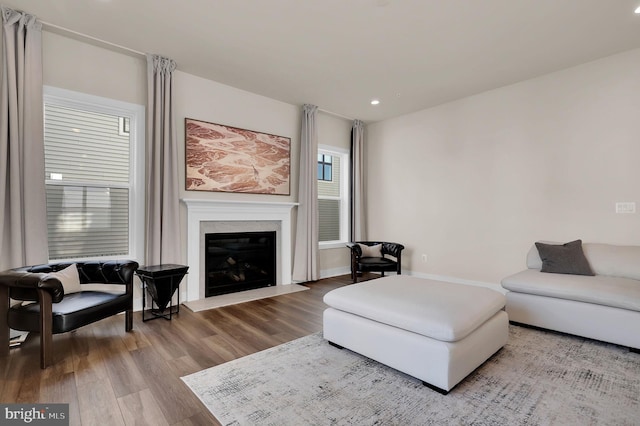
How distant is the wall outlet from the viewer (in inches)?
133

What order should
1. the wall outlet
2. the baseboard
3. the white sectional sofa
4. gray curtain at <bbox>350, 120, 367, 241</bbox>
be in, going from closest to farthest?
1. the white sectional sofa
2. the wall outlet
3. the baseboard
4. gray curtain at <bbox>350, 120, 367, 241</bbox>

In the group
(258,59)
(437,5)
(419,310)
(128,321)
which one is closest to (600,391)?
(419,310)

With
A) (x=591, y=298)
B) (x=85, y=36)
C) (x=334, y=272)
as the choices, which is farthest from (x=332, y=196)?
(x=85, y=36)

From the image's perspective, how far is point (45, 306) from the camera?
87.1 inches

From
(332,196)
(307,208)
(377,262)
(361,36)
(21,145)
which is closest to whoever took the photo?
(21,145)

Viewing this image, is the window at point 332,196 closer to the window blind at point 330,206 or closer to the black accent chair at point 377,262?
the window blind at point 330,206

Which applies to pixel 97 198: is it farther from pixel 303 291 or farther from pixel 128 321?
pixel 303 291

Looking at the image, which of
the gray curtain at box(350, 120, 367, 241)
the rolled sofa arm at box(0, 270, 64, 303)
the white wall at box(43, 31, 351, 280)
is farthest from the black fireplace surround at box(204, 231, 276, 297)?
the rolled sofa arm at box(0, 270, 64, 303)

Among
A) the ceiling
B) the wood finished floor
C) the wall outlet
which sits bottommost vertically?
the wood finished floor

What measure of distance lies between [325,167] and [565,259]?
388cm

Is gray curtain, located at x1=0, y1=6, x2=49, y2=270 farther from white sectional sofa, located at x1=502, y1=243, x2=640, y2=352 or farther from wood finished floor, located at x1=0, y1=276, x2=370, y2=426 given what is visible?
white sectional sofa, located at x1=502, y1=243, x2=640, y2=352

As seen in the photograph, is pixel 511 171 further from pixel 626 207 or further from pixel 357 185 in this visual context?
pixel 357 185

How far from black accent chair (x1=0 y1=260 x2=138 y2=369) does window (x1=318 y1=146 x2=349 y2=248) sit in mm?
3552

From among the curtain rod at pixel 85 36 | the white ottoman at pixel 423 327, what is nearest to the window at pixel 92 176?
the curtain rod at pixel 85 36
